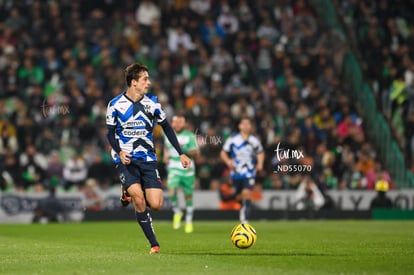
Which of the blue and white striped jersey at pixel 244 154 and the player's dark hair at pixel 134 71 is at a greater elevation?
the player's dark hair at pixel 134 71

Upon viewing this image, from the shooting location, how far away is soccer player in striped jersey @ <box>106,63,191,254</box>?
13.7 meters

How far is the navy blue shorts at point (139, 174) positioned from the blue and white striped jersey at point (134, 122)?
0.09 meters

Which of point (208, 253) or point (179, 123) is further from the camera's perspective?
point (179, 123)

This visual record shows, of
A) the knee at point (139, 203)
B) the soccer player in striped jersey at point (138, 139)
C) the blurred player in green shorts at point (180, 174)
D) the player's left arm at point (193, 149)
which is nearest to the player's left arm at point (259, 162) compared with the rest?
the player's left arm at point (193, 149)

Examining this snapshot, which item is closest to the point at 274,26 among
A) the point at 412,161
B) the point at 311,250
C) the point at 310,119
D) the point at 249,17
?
the point at 249,17

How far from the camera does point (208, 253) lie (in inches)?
553

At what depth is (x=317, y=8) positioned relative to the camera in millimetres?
34906

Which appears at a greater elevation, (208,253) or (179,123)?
(179,123)

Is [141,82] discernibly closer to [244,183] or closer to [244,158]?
[244,158]

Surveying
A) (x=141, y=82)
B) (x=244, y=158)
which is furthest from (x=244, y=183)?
(x=141, y=82)

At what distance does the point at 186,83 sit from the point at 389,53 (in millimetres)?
7067

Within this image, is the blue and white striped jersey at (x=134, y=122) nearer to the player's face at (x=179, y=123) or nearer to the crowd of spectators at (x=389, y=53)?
the player's face at (x=179, y=123)

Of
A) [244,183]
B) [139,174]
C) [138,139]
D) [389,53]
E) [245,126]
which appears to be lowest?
[244,183]

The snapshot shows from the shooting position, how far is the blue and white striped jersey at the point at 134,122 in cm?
1373
